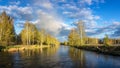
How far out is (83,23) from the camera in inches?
4513

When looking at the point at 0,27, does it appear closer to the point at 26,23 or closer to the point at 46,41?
the point at 26,23

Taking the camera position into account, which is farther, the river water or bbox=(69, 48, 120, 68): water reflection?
the river water

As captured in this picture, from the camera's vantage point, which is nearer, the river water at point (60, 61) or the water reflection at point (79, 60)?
the river water at point (60, 61)

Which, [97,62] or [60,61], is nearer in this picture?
[97,62]

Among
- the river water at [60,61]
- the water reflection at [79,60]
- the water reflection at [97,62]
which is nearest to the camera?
the water reflection at [97,62]

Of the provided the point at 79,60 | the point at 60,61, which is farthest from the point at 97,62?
the point at 60,61

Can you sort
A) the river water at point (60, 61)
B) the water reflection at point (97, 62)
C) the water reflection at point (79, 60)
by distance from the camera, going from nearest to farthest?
the water reflection at point (97, 62) → the river water at point (60, 61) → the water reflection at point (79, 60)

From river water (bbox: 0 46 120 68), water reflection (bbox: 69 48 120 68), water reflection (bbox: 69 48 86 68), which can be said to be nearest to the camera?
water reflection (bbox: 69 48 120 68)

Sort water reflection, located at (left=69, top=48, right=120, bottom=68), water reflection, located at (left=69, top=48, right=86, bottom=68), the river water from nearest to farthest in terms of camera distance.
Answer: water reflection, located at (left=69, top=48, right=120, bottom=68) → the river water → water reflection, located at (left=69, top=48, right=86, bottom=68)

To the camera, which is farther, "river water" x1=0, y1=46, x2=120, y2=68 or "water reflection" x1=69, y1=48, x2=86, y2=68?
"water reflection" x1=69, y1=48, x2=86, y2=68

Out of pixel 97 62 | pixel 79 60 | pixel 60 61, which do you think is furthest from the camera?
pixel 79 60

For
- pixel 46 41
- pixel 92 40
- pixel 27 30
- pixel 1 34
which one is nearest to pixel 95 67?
pixel 1 34

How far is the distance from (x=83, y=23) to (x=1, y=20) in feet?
161

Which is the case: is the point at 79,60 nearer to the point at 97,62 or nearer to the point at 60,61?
the point at 60,61
